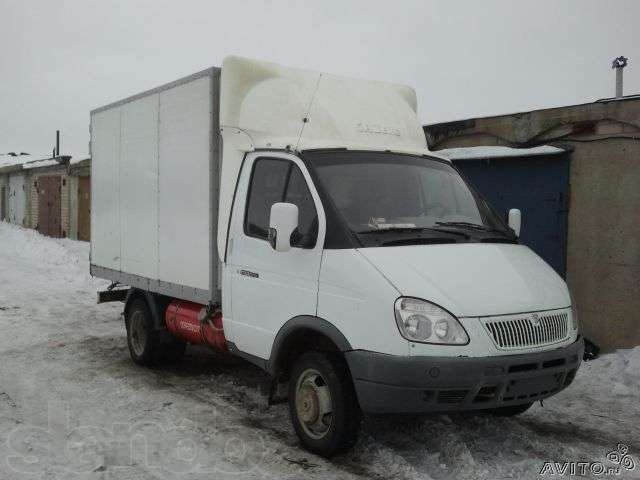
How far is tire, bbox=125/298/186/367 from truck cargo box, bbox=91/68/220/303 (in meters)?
0.40

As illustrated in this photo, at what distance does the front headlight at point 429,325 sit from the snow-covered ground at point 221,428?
1052 mm

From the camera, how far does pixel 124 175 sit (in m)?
7.84

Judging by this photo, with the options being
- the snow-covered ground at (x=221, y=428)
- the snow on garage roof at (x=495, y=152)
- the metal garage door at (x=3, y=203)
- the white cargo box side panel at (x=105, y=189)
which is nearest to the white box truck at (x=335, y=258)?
the snow-covered ground at (x=221, y=428)

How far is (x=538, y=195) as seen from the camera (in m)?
9.34

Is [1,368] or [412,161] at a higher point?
[412,161]

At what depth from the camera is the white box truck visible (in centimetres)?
429

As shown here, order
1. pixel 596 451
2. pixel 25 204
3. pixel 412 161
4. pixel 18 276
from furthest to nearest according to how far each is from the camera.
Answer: pixel 25 204 < pixel 18 276 < pixel 412 161 < pixel 596 451

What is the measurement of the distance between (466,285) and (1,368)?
226 inches

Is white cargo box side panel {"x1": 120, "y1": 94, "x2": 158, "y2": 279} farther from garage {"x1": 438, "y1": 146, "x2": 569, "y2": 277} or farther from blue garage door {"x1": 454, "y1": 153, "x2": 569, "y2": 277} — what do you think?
blue garage door {"x1": 454, "y1": 153, "x2": 569, "y2": 277}

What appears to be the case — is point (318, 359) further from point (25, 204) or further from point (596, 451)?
point (25, 204)

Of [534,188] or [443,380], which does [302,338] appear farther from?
[534,188]

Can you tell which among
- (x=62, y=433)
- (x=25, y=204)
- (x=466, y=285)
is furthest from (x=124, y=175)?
(x=25, y=204)

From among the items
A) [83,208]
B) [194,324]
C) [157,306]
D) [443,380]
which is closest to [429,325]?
[443,380]

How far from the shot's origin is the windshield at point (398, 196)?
16.2 ft
